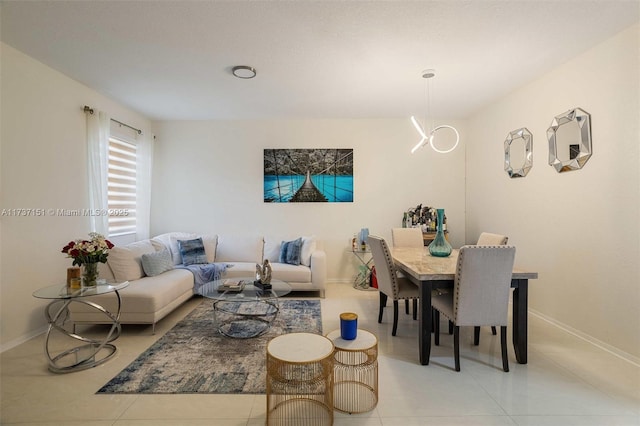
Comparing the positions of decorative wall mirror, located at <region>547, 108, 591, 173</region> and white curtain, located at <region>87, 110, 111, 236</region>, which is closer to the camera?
decorative wall mirror, located at <region>547, 108, 591, 173</region>

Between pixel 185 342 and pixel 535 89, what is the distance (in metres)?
4.38

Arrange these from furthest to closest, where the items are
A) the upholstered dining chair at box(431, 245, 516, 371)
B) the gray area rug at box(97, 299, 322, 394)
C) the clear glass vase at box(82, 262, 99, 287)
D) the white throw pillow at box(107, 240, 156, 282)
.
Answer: the white throw pillow at box(107, 240, 156, 282) < the clear glass vase at box(82, 262, 99, 287) < the upholstered dining chair at box(431, 245, 516, 371) < the gray area rug at box(97, 299, 322, 394)

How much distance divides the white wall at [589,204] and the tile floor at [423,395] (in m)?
0.41

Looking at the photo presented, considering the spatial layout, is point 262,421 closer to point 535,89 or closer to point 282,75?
point 282,75

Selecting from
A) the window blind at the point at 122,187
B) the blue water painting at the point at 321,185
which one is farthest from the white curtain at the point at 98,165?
the blue water painting at the point at 321,185

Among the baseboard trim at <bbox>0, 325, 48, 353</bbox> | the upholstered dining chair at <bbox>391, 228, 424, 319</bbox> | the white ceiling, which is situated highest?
the white ceiling

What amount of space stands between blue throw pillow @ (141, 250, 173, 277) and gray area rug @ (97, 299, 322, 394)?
66 cm

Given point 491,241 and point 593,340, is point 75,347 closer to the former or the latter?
point 491,241

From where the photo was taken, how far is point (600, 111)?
2680mm

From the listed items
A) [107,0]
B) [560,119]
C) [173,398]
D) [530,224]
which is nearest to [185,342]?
[173,398]

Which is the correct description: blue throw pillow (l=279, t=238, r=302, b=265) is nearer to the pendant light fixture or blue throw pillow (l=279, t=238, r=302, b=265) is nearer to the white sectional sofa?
the white sectional sofa

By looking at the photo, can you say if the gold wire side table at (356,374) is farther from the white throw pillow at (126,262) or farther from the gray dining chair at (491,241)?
the white throw pillow at (126,262)

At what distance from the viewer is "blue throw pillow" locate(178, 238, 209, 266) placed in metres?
4.17

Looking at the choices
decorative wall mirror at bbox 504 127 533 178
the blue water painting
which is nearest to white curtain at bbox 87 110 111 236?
the blue water painting
